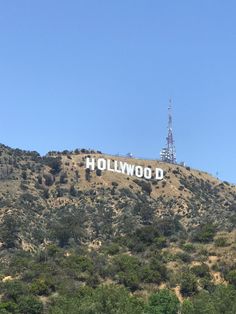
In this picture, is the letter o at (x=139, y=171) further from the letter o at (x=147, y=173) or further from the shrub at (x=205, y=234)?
the shrub at (x=205, y=234)

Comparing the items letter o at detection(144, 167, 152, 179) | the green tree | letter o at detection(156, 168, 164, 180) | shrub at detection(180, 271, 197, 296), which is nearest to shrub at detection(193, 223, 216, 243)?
shrub at detection(180, 271, 197, 296)

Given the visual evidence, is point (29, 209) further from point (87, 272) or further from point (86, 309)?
point (86, 309)

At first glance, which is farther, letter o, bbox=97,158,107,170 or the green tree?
letter o, bbox=97,158,107,170

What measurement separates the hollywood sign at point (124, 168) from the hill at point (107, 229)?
2535 millimetres

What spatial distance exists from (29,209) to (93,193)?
26.0m

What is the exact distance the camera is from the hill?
6162 centimetres

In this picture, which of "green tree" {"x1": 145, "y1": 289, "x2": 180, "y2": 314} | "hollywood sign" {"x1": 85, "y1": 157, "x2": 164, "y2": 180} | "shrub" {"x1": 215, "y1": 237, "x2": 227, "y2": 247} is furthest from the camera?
"hollywood sign" {"x1": 85, "y1": 157, "x2": 164, "y2": 180}

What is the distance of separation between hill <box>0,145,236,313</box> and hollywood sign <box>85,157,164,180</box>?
2535mm

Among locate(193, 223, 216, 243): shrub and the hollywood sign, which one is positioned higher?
the hollywood sign

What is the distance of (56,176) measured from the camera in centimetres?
15575

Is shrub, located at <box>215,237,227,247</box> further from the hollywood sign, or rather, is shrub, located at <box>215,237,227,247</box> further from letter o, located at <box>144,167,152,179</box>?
letter o, located at <box>144,167,152,179</box>

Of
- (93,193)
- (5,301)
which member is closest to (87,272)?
(5,301)

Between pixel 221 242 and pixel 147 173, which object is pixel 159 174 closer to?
pixel 147 173

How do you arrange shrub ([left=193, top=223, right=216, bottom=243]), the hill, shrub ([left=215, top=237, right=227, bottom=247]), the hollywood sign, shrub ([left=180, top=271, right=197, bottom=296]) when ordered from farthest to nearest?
the hollywood sign < shrub ([left=193, top=223, right=216, bottom=243]) < shrub ([left=215, top=237, right=227, bottom=247]) < the hill < shrub ([left=180, top=271, right=197, bottom=296])
